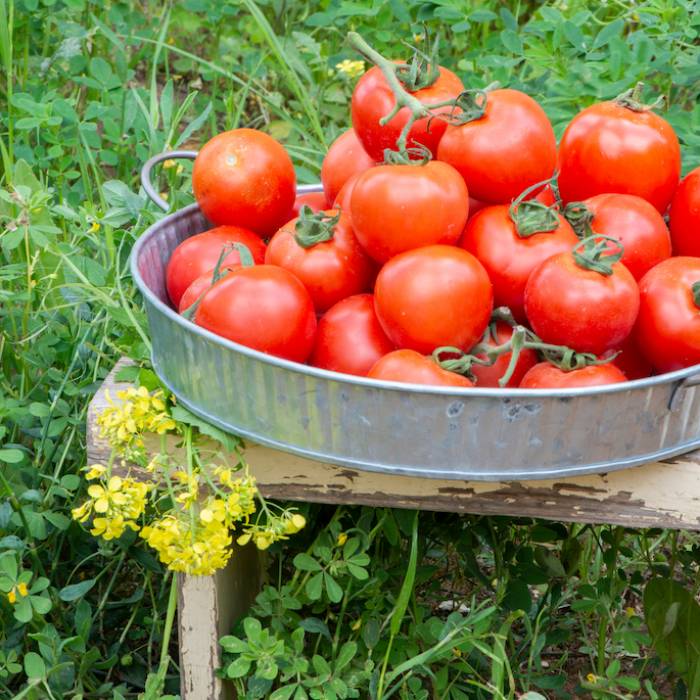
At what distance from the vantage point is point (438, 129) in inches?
54.7

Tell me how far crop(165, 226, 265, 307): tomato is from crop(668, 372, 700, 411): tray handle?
61 cm

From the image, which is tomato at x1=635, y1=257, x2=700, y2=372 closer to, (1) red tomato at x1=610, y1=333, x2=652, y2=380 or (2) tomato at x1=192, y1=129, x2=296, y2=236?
(1) red tomato at x1=610, y1=333, x2=652, y2=380

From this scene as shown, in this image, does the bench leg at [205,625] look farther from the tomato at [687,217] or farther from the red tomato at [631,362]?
the tomato at [687,217]

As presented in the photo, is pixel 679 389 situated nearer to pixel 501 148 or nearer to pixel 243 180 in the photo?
pixel 501 148

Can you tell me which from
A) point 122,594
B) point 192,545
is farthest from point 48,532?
point 192,545

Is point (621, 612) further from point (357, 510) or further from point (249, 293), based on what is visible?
point (249, 293)

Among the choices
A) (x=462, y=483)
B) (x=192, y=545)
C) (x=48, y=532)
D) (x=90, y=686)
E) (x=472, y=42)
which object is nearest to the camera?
(x=192, y=545)

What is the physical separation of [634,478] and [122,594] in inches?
40.0

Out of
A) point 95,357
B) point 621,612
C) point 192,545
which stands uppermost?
point 192,545

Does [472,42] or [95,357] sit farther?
[472,42]

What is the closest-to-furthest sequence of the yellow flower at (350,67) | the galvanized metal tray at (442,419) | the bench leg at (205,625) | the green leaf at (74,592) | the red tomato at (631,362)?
the galvanized metal tray at (442,419) < the red tomato at (631,362) < the bench leg at (205,625) < the green leaf at (74,592) < the yellow flower at (350,67)

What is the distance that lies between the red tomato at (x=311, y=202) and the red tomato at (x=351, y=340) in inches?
12.1

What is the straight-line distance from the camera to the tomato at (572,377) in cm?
116

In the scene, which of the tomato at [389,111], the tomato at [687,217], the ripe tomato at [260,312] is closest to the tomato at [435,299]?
the ripe tomato at [260,312]
